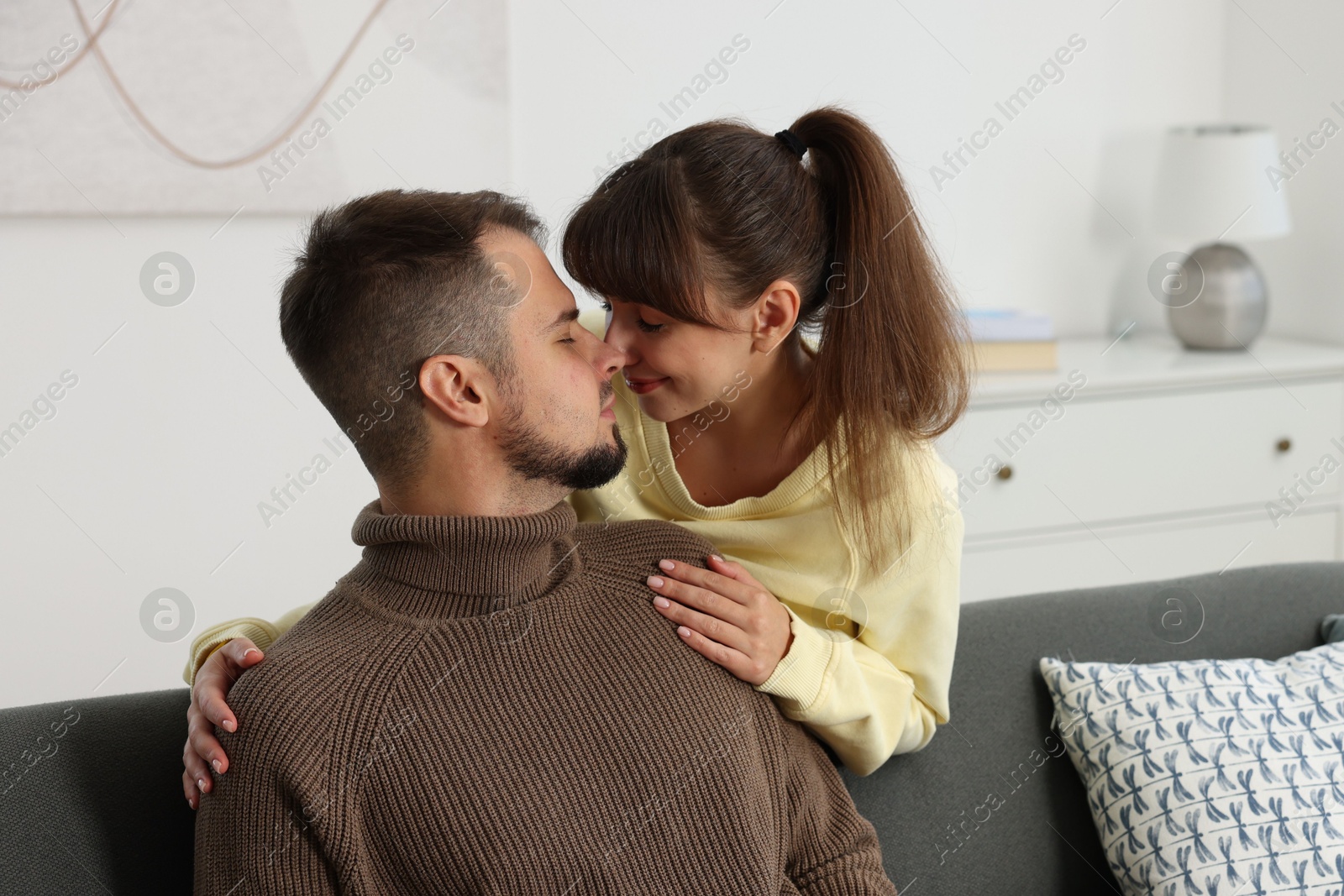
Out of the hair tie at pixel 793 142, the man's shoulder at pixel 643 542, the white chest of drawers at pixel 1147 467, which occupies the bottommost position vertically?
the white chest of drawers at pixel 1147 467

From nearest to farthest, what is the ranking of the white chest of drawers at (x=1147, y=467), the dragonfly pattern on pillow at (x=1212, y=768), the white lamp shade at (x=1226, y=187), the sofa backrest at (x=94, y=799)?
1. the sofa backrest at (x=94, y=799)
2. the dragonfly pattern on pillow at (x=1212, y=768)
3. the white chest of drawers at (x=1147, y=467)
4. the white lamp shade at (x=1226, y=187)

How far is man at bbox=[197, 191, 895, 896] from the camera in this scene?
3.57 ft

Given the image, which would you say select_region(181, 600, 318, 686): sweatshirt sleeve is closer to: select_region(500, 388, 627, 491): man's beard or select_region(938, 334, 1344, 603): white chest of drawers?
select_region(500, 388, 627, 491): man's beard

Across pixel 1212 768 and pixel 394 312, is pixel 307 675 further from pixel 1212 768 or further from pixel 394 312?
pixel 1212 768

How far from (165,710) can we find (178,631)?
57.4 inches

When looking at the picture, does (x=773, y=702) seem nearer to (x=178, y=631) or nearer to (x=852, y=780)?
(x=852, y=780)

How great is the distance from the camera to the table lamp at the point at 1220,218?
9.77ft

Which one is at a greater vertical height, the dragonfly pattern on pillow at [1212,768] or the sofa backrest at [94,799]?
the sofa backrest at [94,799]

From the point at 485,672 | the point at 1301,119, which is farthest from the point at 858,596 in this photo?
the point at 1301,119

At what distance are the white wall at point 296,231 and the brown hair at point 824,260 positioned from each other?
4.58 feet

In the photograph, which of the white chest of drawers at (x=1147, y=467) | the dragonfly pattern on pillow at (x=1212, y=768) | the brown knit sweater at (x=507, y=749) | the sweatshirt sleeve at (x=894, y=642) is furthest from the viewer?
the white chest of drawers at (x=1147, y=467)

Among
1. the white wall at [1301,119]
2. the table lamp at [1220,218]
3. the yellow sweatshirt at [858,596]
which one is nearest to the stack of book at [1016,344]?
the table lamp at [1220,218]

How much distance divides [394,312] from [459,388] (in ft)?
0.33

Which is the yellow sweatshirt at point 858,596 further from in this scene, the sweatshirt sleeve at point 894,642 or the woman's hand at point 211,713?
the woman's hand at point 211,713
